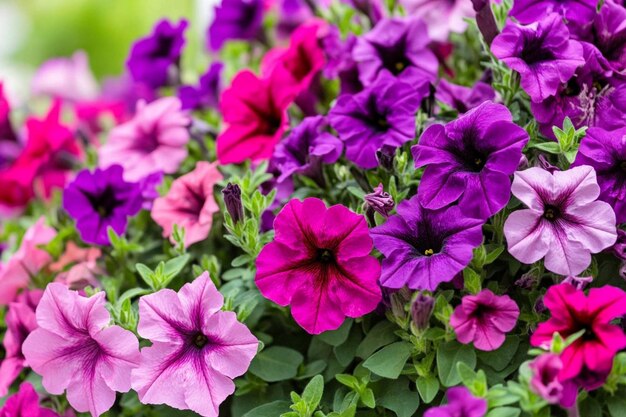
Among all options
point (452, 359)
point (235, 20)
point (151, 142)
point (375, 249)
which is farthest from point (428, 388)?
point (235, 20)

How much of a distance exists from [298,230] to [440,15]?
0.41 meters

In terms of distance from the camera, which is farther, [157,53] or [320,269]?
[157,53]

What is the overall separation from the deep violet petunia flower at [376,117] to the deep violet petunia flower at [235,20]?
36cm

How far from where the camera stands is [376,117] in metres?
0.83

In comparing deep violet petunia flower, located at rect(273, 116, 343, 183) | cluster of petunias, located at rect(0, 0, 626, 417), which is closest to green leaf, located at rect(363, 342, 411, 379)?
cluster of petunias, located at rect(0, 0, 626, 417)

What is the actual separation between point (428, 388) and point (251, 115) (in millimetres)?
405

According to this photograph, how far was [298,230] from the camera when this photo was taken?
721 millimetres

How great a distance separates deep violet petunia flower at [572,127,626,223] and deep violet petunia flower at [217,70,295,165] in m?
0.34

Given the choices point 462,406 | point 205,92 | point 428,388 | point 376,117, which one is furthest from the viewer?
point 205,92

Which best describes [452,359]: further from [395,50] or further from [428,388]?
[395,50]

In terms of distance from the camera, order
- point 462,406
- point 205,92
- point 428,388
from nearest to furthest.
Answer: point 462,406 → point 428,388 → point 205,92

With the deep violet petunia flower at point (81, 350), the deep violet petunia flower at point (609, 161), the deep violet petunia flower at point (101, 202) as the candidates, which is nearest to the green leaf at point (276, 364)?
the deep violet petunia flower at point (81, 350)

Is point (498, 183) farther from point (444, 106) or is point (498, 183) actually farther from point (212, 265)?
point (212, 265)

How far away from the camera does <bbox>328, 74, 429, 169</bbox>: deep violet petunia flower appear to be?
2.59 ft
